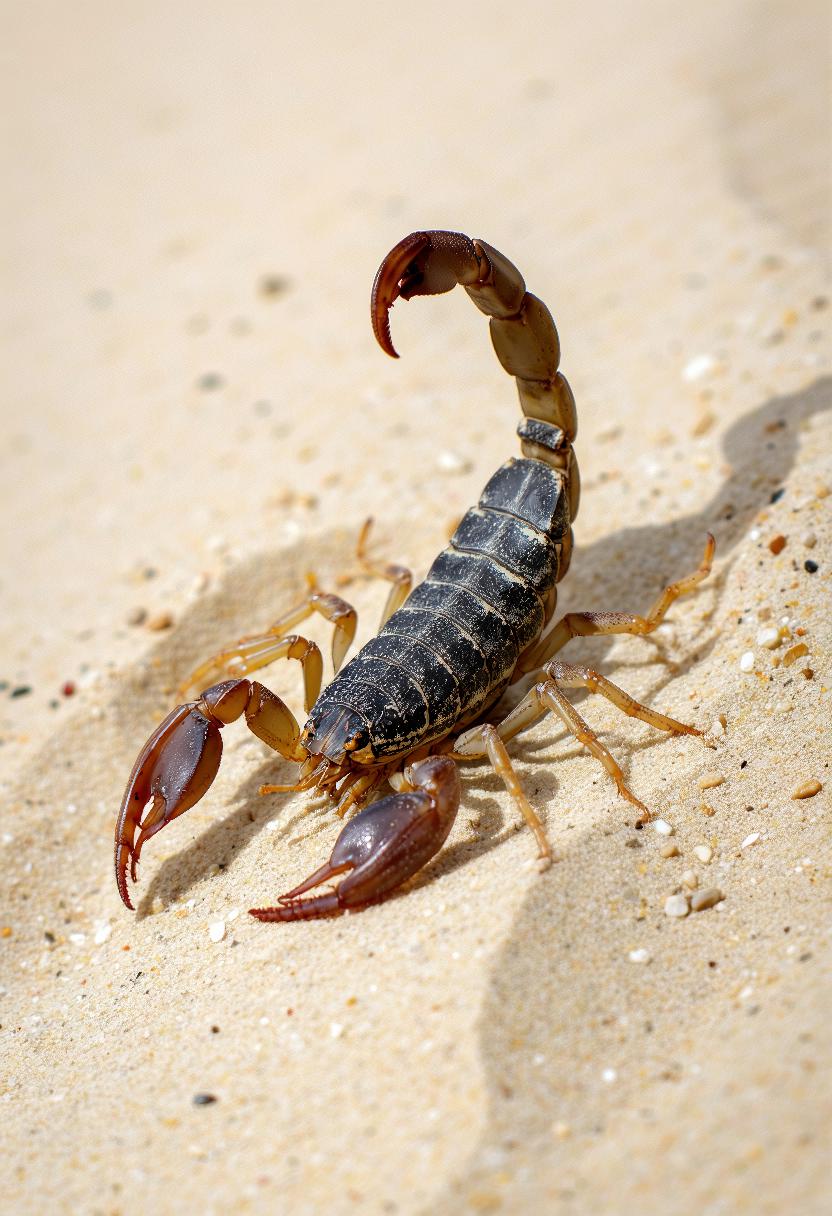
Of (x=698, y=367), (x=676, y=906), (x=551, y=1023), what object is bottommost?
(x=676, y=906)

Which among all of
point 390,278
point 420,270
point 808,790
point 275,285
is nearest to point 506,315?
point 420,270

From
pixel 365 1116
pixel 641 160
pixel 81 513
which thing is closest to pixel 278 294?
pixel 81 513

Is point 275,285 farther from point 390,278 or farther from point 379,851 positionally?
point 379,851

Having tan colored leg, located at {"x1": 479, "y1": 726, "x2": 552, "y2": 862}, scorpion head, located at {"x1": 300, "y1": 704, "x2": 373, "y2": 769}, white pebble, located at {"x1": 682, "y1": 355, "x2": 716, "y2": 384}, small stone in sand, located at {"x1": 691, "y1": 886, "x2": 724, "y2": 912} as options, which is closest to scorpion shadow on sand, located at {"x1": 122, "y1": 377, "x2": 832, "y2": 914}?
tan colored leg, located at {"x1": 479, "y1": 726, "x2": 552, "y2": 862}

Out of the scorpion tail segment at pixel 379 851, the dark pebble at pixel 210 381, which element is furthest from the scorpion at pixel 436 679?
the dark pebble at pixel 210 381

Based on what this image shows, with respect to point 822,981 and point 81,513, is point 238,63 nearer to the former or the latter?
point 81,513

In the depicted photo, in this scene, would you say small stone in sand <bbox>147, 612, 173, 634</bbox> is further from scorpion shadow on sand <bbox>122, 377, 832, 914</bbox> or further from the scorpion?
the scorpion

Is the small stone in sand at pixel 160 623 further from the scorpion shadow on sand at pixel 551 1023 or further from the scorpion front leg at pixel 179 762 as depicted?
the scorpion shadow on sand at pixel 551 1023
